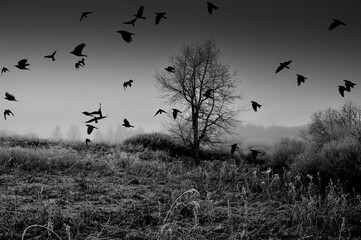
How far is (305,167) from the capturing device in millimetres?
11242

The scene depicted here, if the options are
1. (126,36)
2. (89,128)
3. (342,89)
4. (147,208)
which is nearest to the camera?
(126,36)

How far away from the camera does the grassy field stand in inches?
158

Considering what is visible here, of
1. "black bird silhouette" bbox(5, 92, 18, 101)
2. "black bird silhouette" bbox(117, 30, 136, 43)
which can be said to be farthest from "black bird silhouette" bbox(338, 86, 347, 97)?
"black bird silhouette" bbox(5, 92, 18, 101)

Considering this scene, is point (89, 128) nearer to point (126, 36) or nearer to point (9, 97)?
point (126, 36)

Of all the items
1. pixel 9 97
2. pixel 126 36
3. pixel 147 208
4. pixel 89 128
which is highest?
pixel 126 36

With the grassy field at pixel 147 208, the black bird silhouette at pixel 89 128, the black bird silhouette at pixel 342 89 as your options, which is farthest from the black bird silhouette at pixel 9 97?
the black bird silhouette at pixel 342 89

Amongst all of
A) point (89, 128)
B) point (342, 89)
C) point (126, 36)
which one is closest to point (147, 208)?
point (89, 128)

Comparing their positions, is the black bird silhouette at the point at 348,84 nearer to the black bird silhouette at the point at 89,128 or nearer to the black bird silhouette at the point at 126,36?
the black bird silhouette at the point at 126,36

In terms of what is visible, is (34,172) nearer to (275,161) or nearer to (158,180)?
(158,180)

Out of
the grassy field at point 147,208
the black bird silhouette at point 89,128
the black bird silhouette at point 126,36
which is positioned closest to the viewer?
the black bird silhouette at point 126,36

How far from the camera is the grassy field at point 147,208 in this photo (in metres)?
4.02

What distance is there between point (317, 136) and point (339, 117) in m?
4.72

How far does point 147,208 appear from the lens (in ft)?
16.8

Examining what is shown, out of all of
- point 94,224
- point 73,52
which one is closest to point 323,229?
point 94,224
